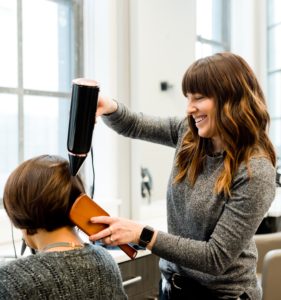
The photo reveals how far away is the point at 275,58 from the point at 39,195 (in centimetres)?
358

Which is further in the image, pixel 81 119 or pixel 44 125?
pixel 44 125

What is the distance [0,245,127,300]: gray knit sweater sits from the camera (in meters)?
0.97

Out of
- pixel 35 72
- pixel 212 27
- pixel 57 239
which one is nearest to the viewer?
pixel 57 239

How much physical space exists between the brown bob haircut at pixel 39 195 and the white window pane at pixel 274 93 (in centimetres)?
345

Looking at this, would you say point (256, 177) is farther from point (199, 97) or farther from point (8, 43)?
point (8, 43)

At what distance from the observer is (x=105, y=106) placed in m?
1.39

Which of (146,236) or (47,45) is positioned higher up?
(47,45)

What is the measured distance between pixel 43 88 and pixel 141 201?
95 centimetres

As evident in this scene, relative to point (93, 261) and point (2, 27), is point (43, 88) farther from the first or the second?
point (93, 261)

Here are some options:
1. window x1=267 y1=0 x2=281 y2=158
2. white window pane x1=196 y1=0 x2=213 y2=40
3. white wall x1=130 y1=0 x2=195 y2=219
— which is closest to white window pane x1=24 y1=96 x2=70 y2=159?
white wall x1=130 y1=0 x2=195 y2=219

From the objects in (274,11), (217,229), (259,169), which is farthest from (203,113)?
(274,11)

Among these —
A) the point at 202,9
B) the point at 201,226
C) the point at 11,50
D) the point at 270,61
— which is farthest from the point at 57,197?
the point at 270,61

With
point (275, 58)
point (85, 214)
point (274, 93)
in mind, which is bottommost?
point (85, 214)

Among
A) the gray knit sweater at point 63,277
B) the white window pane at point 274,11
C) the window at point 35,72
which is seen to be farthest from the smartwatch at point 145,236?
the white window pane at point 274,11
